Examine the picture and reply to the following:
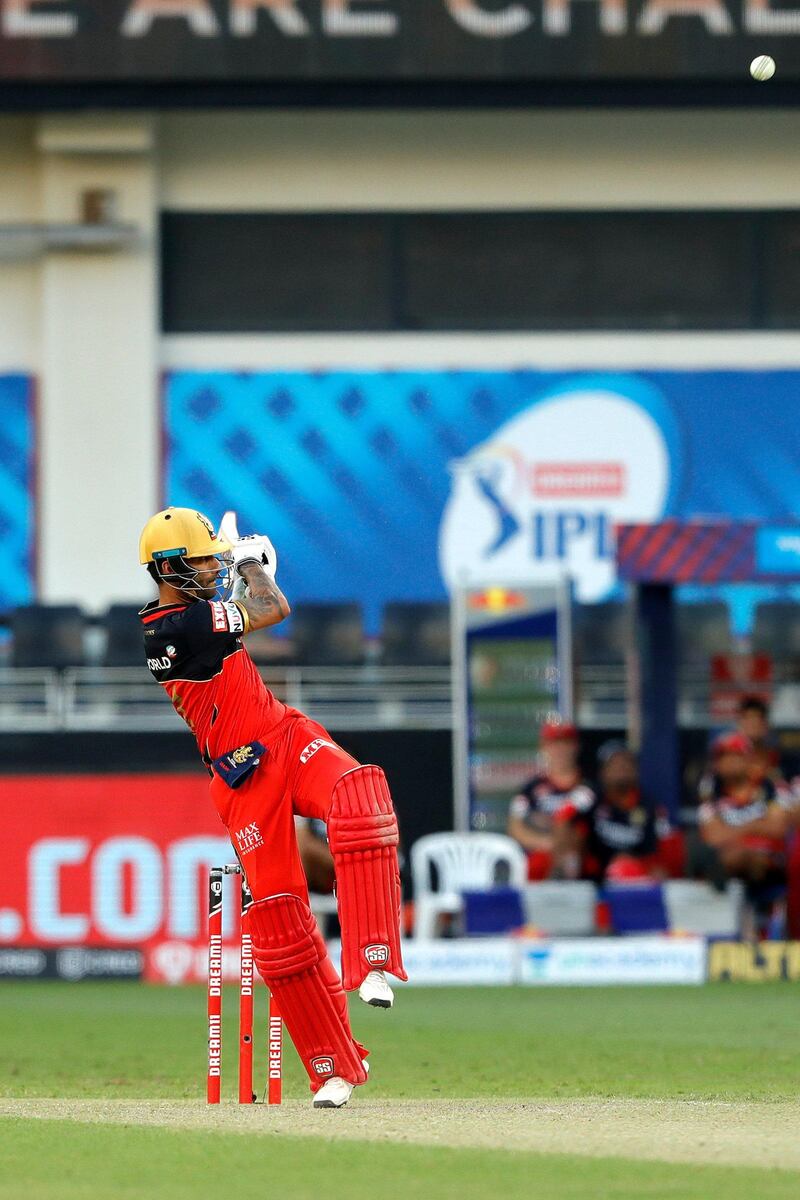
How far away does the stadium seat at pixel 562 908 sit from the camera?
14602mm

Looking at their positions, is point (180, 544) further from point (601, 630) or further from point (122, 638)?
point (601, 630)

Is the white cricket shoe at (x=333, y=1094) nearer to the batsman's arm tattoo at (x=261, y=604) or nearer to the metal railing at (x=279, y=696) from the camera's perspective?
the batsman's arm tattoo at (x=261, y=604)

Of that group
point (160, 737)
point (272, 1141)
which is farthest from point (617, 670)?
point (272, 1141)

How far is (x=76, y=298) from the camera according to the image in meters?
20.9

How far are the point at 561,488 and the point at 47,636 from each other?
5483 millimetres

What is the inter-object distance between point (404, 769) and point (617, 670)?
240cm

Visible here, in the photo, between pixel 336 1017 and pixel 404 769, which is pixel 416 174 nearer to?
pixel 404 769

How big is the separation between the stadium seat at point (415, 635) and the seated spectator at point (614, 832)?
2.81 m

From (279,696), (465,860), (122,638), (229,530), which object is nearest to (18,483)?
(122,638)

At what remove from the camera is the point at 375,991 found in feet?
23.5

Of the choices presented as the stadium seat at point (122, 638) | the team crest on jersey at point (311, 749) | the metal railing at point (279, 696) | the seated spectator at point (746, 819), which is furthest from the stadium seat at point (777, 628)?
the team crest on jersey at point (311, 749)

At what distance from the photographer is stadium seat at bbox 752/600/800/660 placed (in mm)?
18312

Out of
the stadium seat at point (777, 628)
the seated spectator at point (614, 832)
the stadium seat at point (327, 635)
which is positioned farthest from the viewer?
the stadium seat at point (777, 628)

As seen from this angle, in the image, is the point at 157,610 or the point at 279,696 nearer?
the point at 157,610
